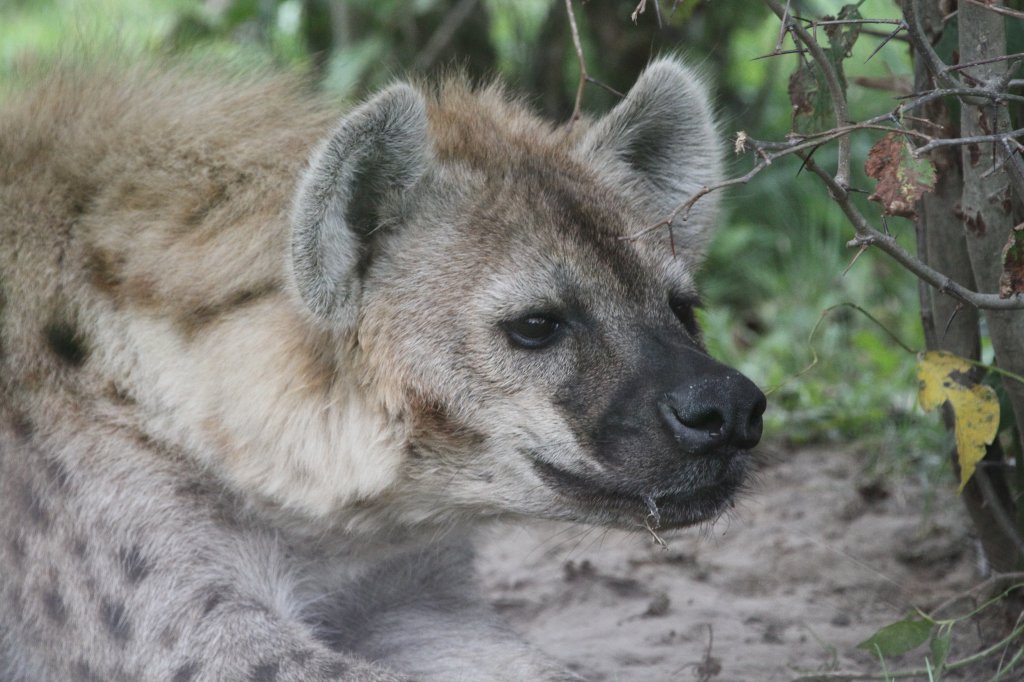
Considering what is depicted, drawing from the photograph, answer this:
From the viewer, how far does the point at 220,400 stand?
2768 millimetres

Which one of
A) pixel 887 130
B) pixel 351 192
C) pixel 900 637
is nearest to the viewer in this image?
pixel 887 130

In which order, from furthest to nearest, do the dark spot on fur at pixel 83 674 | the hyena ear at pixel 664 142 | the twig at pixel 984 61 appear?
the hyena ear at pixel 664 142
the dark spot on fur at pixel 83 674
the twig at pixel 984 61

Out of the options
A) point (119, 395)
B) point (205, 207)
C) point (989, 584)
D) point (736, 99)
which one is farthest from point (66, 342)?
point (736, 99)

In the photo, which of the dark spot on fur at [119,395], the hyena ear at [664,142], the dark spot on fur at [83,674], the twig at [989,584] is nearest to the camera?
the dark spot on fur at [83,674]

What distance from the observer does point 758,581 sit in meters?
3.96

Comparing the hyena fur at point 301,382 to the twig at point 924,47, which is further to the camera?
the hyena fur at point 301,382

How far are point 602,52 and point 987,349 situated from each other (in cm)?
316

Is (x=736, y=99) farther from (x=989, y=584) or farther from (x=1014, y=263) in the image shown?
(x=1014, y=263)

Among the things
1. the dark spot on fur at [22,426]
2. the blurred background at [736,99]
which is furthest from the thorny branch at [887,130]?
the blurred background at [736,99]

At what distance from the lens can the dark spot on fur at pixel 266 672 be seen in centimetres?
Result: 257

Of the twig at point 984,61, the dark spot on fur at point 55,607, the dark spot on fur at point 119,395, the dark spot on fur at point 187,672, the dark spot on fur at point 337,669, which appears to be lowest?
the dark spot on fur at point 337,669

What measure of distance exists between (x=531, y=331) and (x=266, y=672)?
0.87 metres

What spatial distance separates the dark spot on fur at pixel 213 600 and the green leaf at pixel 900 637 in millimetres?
1429

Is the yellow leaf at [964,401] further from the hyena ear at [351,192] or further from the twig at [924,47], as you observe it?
the hyena ear at [351,192]
